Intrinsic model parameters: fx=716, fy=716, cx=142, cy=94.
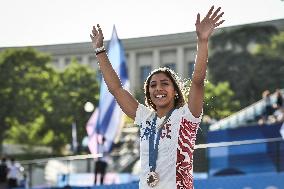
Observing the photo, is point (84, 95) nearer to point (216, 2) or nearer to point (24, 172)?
point (24, 172)

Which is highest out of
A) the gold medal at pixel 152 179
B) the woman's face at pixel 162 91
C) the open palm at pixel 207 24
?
the open palm at pixel 207 24

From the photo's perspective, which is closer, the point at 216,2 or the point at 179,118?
the point at 179,118

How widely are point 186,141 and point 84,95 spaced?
5567cm

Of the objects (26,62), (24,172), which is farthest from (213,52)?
Answer: (24,172)

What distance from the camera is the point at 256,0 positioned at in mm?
6926

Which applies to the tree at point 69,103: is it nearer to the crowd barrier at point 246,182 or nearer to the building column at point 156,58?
the building column at point 156,58

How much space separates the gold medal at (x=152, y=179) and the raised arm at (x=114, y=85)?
0.53 meters

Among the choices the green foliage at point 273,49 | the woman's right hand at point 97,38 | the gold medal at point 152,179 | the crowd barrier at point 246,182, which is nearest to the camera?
the gold medal at point 152,179

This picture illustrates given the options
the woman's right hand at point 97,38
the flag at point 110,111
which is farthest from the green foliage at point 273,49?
the woman's right hand at point 97,38

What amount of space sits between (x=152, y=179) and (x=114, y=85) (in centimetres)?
84

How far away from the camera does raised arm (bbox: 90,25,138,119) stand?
490cm

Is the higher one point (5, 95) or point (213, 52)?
point (213, 52)

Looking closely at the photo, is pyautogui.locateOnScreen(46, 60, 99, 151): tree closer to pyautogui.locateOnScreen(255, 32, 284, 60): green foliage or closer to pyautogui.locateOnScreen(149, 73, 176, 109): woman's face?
pyautogui.locateOnScreen(255, 32, 284, 60): green foliage

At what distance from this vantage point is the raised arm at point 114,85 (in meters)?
4.90
